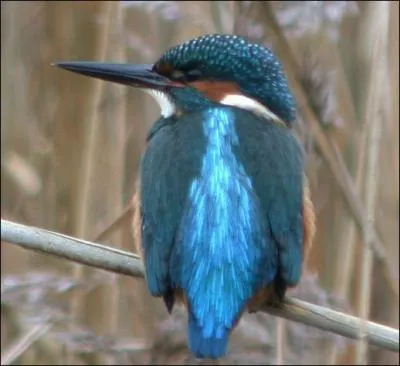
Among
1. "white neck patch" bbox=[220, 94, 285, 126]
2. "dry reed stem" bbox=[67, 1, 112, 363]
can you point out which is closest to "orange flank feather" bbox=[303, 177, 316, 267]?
"white neck patch" bbox=[220, 94, 285, 126]

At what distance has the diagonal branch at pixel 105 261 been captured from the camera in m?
1.34

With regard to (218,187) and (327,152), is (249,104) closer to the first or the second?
(218,187)

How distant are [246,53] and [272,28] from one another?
319mm

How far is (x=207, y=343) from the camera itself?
1.22 meters

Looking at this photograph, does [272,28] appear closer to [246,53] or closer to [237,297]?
[246,53]

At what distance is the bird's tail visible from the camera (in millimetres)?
1217

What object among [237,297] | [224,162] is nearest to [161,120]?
[224,162]

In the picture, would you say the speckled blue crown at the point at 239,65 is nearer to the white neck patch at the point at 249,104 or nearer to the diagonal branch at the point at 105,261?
the white neck patch at the point at 249,104

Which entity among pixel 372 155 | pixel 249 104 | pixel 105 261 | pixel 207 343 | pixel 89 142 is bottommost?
pixel 207 343

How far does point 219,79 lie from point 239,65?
43mm

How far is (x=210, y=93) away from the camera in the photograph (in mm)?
1467

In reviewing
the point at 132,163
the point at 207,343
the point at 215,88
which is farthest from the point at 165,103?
the point at 132,163

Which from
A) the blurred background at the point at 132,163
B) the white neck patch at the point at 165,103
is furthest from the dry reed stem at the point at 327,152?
the white neck patch at the point at 165,103

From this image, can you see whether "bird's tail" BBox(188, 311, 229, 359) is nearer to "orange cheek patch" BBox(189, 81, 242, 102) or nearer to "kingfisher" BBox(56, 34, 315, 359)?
"kingfisher" BBox(56, 34, 315, 359)
